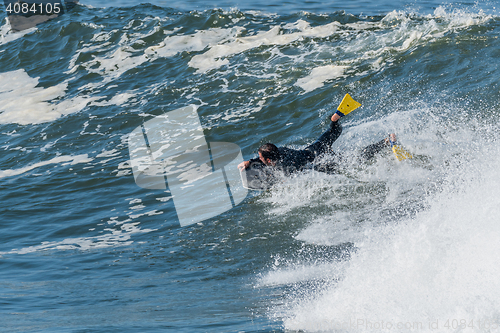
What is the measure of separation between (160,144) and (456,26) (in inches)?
342

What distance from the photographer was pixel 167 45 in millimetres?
16984

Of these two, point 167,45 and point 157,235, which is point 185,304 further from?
point 167,45

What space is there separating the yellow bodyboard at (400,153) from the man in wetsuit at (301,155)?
0.17 m

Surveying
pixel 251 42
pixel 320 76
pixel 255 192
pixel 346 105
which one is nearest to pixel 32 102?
pixel 251 42

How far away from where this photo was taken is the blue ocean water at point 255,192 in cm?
483

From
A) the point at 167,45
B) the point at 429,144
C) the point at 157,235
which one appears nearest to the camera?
the point at 157,235

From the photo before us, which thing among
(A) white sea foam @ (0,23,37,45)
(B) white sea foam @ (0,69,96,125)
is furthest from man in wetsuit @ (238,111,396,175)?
(A) white sea foam @ (0,23,37,45)

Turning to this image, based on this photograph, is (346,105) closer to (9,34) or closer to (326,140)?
(326,140)

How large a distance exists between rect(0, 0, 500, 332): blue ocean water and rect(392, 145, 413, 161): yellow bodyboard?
204mm

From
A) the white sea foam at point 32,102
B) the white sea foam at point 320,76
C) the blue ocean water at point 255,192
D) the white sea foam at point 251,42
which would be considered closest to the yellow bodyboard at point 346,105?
the blue ocean water at point 255,192

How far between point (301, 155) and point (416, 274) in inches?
150

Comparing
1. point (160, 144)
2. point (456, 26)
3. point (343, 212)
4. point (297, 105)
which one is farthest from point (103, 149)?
point (456, 26)

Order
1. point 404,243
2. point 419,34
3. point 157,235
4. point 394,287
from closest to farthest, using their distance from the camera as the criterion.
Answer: point 394,287 → point 404,243 → point 157,235 → point 419,34

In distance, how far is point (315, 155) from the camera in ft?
27.6
